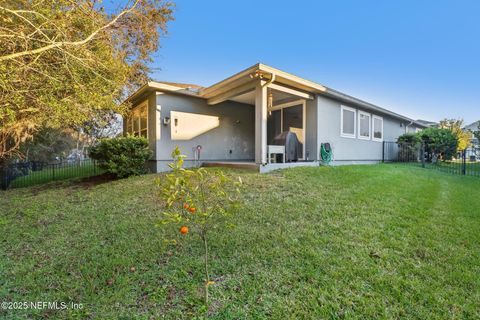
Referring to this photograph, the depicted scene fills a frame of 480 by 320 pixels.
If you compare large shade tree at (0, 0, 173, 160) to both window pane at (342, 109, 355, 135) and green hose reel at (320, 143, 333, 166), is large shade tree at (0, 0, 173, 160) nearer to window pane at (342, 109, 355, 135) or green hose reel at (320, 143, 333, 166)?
green hose reel at (320, 143, 333, 166)

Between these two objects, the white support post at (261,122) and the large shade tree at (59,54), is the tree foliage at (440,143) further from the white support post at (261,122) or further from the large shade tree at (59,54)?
the large shade tree at (59,54)

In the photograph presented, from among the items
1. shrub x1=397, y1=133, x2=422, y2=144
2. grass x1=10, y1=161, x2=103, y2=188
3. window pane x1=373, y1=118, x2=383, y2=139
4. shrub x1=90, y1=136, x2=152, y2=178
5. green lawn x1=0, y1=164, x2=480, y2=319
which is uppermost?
window pane x1=373, y1=118, x2=383, y2=139

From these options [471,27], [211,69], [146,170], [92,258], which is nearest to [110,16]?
[146,170]

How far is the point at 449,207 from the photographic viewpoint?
14.9 ft

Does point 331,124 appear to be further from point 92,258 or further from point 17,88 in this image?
point 17,88

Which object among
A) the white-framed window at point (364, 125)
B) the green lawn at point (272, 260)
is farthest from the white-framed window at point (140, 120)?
the white-framed window at point (364, 125)

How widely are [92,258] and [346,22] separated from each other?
40.7ft

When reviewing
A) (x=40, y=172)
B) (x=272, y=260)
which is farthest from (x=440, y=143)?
(x=40, y=172)

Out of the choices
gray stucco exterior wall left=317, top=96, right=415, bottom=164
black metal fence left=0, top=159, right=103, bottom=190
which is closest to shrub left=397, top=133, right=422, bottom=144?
gray stucco exterior wall left=317, top=96, right=415, bottom=164

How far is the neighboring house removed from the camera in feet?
24.9

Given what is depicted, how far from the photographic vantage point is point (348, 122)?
33.5 ft

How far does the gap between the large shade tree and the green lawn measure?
2.72 m

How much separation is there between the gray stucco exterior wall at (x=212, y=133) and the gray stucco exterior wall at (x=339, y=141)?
3.44m

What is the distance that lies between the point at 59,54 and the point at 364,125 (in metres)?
11.7
